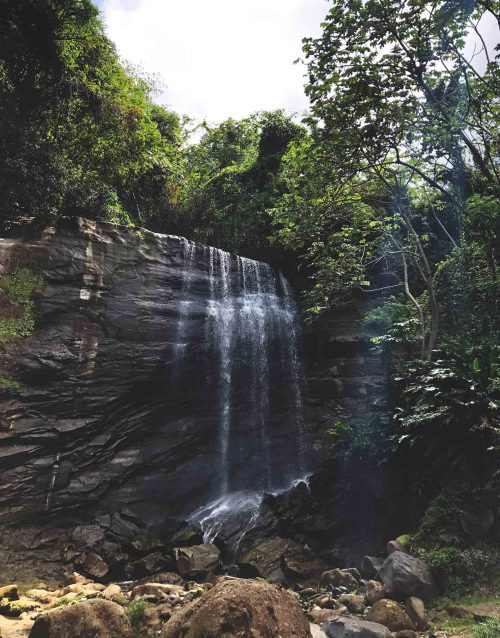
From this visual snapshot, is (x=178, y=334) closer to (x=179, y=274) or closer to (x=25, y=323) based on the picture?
(x=179, y=274)

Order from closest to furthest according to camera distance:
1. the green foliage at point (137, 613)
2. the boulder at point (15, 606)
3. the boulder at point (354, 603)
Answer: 1. the green foliage at point (137, 613)
2. the boulder at point (354, 603)
3. the boulder at point (15, 606)

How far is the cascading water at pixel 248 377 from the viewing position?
12.9 m

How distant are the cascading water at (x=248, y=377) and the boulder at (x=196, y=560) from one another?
272 centimetres

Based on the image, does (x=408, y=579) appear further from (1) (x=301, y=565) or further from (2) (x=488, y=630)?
(1) (x=301, y=565)

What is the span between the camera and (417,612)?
5.31 m

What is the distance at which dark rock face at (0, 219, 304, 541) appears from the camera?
9867mm

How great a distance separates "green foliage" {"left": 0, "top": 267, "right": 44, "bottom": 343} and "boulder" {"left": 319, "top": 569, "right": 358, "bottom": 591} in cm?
866

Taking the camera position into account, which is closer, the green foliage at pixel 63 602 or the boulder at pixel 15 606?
the boulder at pixel 15 606

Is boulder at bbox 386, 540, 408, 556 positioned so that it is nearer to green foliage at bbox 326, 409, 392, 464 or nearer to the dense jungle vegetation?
the dense jungle vegetation

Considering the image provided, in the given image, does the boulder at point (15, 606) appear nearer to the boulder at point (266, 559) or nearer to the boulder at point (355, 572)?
the boulder at point (266, 559)

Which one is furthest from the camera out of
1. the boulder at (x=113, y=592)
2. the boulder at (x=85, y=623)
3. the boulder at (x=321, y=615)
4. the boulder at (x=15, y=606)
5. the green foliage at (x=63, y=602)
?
the boulder at (x=113, y=592)

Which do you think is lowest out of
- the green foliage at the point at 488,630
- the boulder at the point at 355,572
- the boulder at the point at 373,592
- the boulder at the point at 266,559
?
the boulder at the point at 266,559

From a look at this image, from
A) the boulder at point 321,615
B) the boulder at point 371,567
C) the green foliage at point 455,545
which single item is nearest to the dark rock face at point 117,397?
the boulder at point 371,567

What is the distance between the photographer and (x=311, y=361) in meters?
15.1
